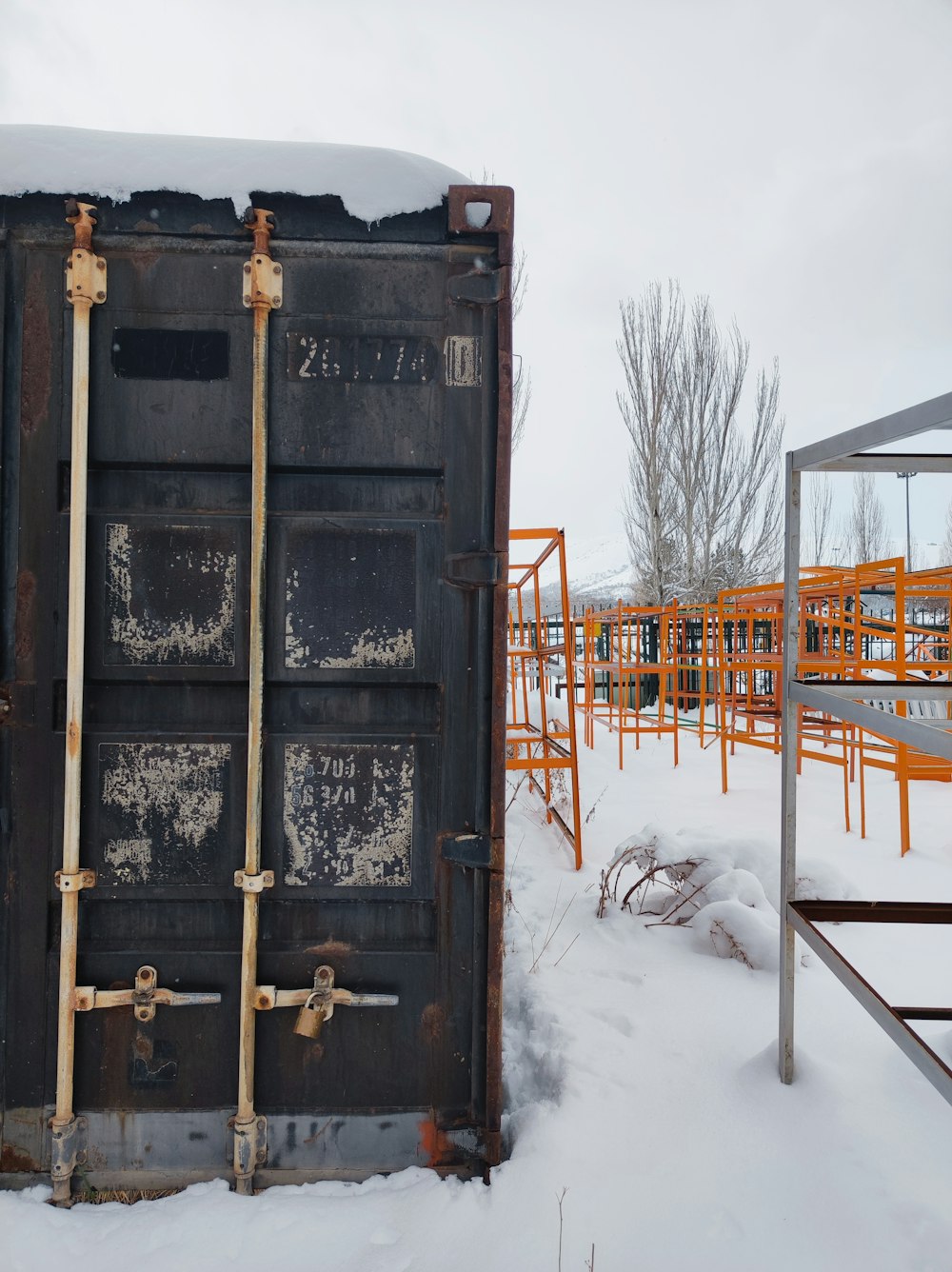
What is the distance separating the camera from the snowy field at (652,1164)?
1.56 m

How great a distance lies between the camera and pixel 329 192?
1.75m

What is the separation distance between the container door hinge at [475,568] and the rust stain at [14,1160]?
6.49 ft

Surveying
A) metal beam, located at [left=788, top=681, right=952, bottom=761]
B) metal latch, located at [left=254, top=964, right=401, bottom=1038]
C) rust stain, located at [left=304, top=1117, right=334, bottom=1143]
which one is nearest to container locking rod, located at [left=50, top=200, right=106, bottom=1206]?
metal latch, located at [left=254, top=964, right=401, bottom=1038]

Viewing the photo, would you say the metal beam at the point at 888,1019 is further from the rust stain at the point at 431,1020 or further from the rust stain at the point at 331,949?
the rust stain at the point at 331,949

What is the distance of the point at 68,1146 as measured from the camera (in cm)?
173

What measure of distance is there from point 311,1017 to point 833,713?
5.56ft

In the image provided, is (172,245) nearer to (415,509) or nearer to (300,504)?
(300,504)

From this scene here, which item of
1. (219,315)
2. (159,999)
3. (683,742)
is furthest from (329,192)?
(683,742)

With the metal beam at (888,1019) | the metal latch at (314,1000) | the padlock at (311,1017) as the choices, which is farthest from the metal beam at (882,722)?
the padlock at (311,1017)

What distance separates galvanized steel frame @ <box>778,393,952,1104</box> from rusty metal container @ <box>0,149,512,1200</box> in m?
0.95

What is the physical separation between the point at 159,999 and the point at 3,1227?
0.62 m

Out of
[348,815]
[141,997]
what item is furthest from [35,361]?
[141,997]

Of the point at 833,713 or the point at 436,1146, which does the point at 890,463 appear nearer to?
the point at 833,713

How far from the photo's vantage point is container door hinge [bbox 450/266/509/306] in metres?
1.79
